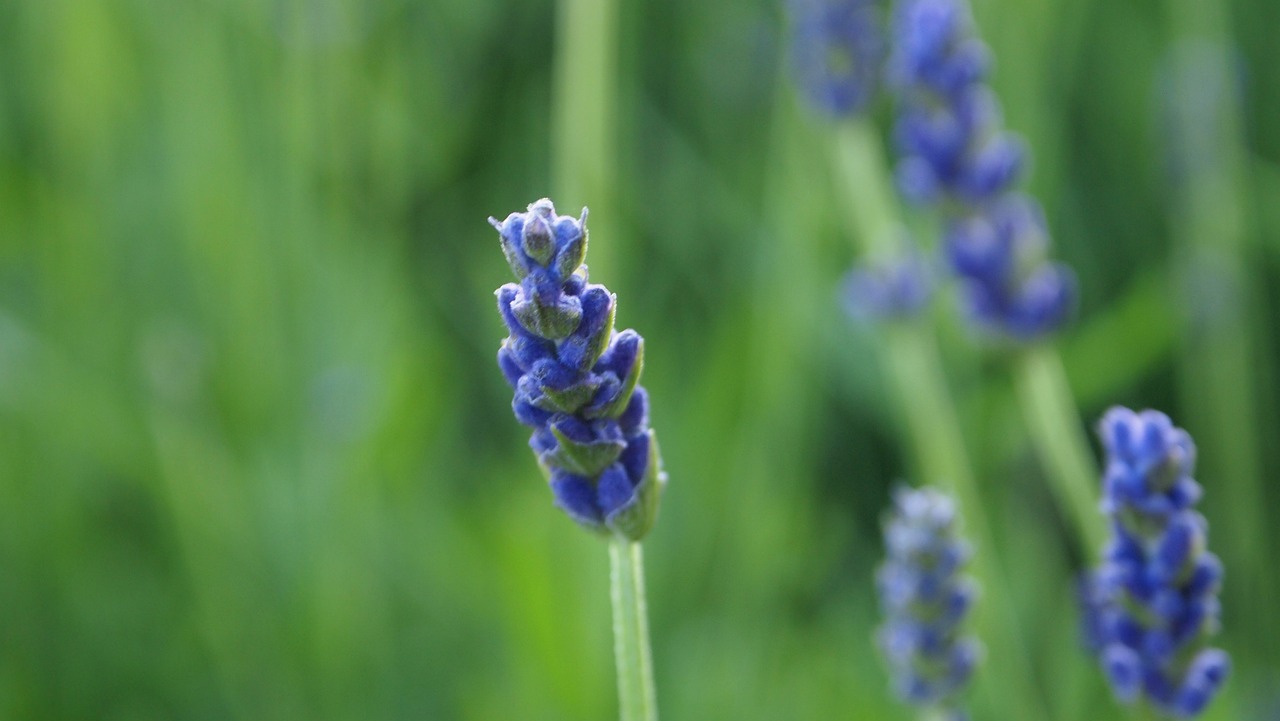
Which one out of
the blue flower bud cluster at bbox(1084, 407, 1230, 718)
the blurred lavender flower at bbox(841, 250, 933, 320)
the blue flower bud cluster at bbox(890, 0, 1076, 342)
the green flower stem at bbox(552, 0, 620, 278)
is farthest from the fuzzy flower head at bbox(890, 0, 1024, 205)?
the blue flower bud cluster at bbox(1084, 407, 1230, 718)

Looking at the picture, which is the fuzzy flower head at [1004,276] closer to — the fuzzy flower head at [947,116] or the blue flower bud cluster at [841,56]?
the fuzzy flower head at [947,116]

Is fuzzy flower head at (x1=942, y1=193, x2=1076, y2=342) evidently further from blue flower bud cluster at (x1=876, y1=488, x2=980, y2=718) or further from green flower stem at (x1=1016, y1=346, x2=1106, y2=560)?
blue flower bud cluster at (x1=876, y1=488, x2=980, y2=718)

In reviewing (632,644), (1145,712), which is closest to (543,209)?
(632,644)

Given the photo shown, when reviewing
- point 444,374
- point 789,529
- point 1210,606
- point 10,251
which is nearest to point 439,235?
point 444,374

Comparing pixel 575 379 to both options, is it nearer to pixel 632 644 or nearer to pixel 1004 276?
pixel 632 644

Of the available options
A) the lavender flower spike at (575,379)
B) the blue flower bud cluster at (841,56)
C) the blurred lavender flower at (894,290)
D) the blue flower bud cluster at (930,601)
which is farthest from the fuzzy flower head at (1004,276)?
the lavender flower spike at (575,379)

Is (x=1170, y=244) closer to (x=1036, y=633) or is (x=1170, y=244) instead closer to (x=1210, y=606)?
(x=1036, y=633)
